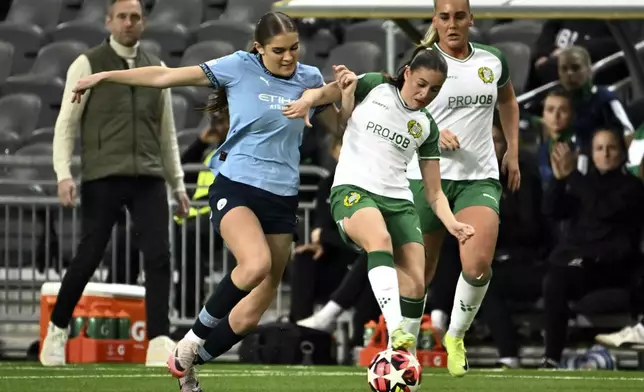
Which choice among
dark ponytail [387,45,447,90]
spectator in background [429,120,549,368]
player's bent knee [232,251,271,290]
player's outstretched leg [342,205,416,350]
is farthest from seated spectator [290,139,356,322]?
player's bent knee [232,251,271,290]

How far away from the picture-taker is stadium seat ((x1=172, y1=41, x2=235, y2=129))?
18.5m

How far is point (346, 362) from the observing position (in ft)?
43.9

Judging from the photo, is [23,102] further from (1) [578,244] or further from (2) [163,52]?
(1) [578,244]

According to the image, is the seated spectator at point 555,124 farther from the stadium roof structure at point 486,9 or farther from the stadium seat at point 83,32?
the stadium seat at point 83,32

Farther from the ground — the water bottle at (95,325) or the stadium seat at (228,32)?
the stadium seat at (228,32)

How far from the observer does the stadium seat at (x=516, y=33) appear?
57.8 ft

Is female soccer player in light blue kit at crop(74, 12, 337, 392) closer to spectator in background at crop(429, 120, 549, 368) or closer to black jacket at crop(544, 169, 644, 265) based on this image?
spectator in background at crop(429, 120, 549, 368)

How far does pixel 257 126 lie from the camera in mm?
8414

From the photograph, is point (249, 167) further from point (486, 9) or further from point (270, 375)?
point (486, 9)

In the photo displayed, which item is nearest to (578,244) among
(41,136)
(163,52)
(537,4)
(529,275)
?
(529,275)

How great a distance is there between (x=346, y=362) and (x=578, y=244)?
2.20 m

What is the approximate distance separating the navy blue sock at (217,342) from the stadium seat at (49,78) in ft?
37.5

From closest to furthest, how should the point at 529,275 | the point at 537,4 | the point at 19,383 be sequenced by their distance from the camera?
the point at 19,383 < the point at 537,4 < the point at 529,275

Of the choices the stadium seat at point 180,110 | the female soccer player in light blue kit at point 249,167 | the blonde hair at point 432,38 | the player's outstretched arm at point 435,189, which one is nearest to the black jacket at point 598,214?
the blonde hair at point 432,38
